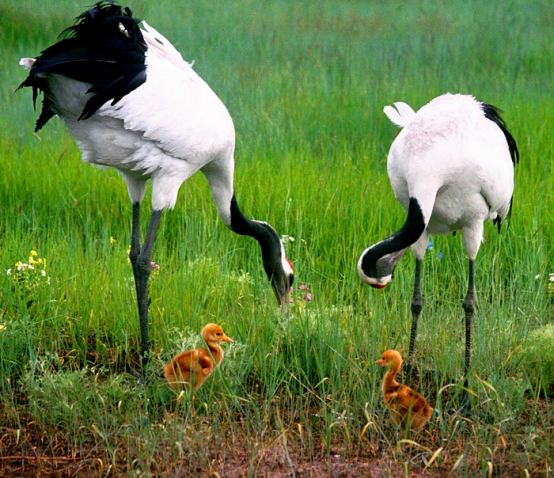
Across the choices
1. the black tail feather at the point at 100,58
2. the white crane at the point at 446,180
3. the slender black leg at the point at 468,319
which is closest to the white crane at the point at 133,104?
the black tail feather at the point at 100,58

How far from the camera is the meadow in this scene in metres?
3.64

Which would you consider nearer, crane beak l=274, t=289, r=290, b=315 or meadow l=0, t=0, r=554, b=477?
meadow l=0, t=0, r=554, b=477

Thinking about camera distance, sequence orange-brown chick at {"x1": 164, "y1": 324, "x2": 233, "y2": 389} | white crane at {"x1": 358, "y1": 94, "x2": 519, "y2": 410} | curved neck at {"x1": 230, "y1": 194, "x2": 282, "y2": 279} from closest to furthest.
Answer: orange-brown chick at {"x1": 164, "y1": 324, "x2": 233, "y2": 389} → white crane at {"x1": 358, "y1": 94, "x2": 519, "y2": 410} → curved neck at {"x1": 230, "y1": 194, "x2": 282, "y2": 279}

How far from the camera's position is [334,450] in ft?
12.1

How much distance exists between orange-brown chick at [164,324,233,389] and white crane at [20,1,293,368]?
1.43 ft

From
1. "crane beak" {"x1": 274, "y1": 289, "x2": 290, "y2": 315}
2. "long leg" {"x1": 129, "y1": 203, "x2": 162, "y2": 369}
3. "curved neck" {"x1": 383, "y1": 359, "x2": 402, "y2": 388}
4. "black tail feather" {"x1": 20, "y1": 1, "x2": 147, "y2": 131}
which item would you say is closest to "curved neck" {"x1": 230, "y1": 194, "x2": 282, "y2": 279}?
"crane beak" {"x1": 274, "y1": 289, "x2": 290, "y2": 315}

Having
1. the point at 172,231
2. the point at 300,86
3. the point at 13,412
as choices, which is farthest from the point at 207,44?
the point at 13,412

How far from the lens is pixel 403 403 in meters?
3.73

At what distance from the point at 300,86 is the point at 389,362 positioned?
5.43m

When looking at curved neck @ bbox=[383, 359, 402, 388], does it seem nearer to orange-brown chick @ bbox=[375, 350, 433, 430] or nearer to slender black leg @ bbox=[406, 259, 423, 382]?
orange-brown chick @ bbox=[375, 350, 433, 430]

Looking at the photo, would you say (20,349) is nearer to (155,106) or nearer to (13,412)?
(13,412)

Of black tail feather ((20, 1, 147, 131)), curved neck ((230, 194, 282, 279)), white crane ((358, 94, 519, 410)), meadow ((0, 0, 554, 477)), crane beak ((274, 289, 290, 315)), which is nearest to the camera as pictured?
meadow ((0, 0, 554, 477))

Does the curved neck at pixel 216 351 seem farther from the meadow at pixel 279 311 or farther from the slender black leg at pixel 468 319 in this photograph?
the slender black leg at pixel 468 319

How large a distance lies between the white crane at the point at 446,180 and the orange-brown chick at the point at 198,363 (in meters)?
0.85
